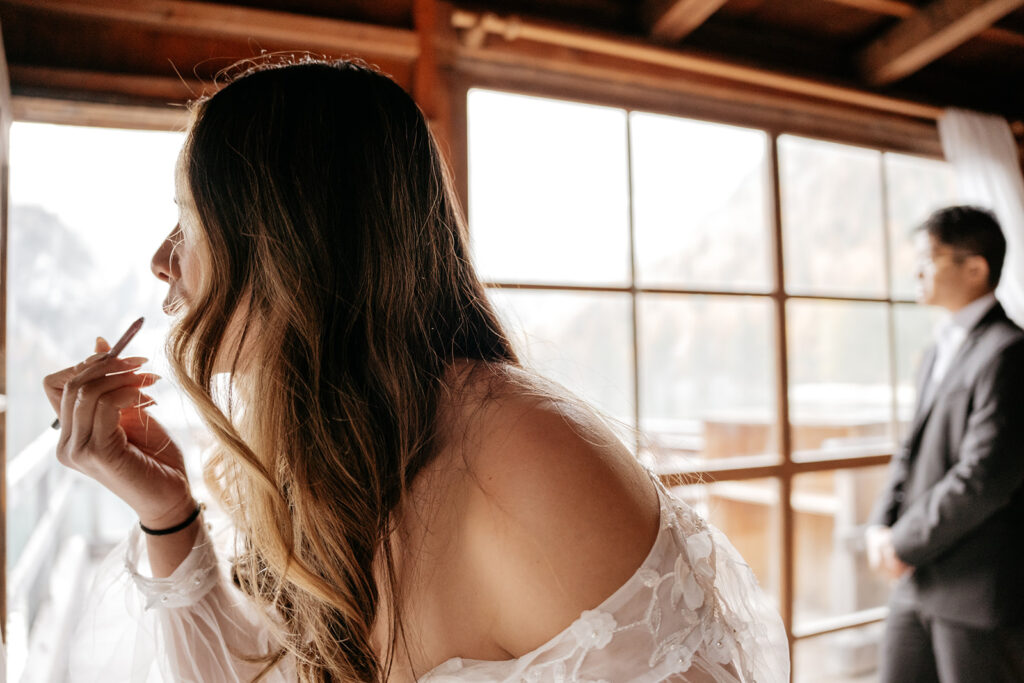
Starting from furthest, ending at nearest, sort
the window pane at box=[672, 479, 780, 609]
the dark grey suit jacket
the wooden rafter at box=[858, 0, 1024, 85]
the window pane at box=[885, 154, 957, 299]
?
1. the window pane at box=[885, 154, 957, 299]
2. the window pane at box=[672, 479, 780, 609]
3. the wooden rafter at box=[858, 0, 1024, 85]
4. the dark grey suit jacket

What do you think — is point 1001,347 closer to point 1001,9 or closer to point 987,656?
point 987,656

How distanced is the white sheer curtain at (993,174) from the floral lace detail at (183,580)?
Result: 8.25 ft

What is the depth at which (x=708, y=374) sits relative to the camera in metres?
2.11

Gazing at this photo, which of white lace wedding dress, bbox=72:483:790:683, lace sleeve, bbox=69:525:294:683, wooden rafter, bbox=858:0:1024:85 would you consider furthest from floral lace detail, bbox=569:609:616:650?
wooden rafter, bbox=858:0:1024:85

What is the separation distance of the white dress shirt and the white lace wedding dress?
4.12 ft

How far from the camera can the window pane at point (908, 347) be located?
2.46 meters

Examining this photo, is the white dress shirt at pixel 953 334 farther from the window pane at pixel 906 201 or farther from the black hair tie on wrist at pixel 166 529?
the black hair tie on wrist at pixel 166 529

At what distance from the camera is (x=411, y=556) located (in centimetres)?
76

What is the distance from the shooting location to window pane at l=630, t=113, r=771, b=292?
6.57 feet

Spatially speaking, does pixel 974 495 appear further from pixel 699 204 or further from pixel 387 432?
pixel 387 432

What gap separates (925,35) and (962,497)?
4.35 feet

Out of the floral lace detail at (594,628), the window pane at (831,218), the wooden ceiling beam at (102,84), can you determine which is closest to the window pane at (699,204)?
the window pane at (831,218)

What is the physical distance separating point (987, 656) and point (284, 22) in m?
2.22

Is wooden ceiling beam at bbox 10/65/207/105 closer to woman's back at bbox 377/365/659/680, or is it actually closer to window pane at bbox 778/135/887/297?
woman's back at bbox 377/365/659/680
